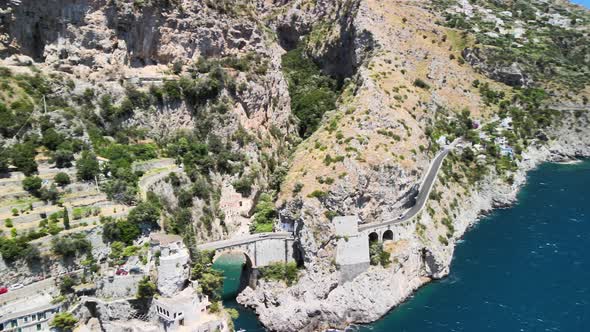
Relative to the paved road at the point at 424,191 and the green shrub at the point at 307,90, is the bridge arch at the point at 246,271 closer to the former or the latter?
the paved road at the point at 424,191

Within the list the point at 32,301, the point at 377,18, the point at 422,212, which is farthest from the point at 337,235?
the point at 377,18

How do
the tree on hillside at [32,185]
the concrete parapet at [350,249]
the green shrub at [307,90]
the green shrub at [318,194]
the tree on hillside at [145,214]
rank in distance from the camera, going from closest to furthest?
the tree on hillside at [32,185] < the tree on hillside at [145,214] < the concrete parapet at [350,249] < the green shrub at [318,194] < the green shrub at [307,90]

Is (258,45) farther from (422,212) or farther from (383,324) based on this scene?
(383,324)

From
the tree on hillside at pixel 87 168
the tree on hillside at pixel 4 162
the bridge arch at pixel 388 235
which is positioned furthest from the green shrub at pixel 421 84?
the tree on hillside at pixel 4 162

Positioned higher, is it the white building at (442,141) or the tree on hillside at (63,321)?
the white building at (442,141)

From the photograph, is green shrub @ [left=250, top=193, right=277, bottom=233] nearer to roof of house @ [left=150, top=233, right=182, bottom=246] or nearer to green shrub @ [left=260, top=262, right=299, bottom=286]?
green shrub @ [left=260, top=262, right=299, bottom=286]

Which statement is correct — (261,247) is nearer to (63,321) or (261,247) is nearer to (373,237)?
(373,237)
